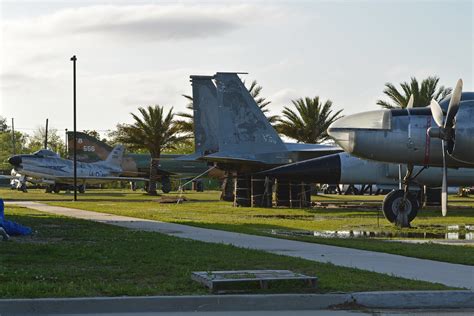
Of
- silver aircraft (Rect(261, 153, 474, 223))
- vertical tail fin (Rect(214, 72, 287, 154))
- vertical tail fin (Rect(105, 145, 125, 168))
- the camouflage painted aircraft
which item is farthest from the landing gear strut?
the camouflage painted aircraft

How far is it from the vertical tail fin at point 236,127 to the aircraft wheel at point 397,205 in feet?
52.9

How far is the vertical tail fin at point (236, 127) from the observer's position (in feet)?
132

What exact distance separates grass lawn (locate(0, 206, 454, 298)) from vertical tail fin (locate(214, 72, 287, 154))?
72.3 ft

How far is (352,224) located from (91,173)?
44146mm

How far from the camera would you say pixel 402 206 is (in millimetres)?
23969

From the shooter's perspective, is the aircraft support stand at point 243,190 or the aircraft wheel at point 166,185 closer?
the aircraft support stand at point 243,190

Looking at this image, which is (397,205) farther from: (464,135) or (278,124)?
(278,124)

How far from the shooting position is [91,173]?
67875 mm

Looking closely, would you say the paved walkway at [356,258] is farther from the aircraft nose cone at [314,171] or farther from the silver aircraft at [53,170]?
the silver aircraft at [53,170]

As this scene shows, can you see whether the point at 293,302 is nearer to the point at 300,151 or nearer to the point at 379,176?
the point at 379,176

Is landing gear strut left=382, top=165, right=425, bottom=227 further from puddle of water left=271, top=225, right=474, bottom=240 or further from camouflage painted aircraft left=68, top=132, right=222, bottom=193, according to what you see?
camouflage painted aircraft left=68, top=132, right=222, bottom=193

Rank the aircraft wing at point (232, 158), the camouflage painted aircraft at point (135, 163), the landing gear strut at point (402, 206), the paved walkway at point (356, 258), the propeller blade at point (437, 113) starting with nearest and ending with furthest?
1. the paved walkway at point (356, 258)
2. the propeller blade at point (437, 113)
3. the landing gear strut at point (402, 206)
4. the aircraft wing at point (232, 158)
5. the camouflage painted aircraft at point (135, 163)

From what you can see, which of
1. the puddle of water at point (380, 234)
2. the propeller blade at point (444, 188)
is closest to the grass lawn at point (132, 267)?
the puddle of water at point (380, 234)

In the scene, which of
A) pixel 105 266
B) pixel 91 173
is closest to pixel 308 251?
pixel 105 266
